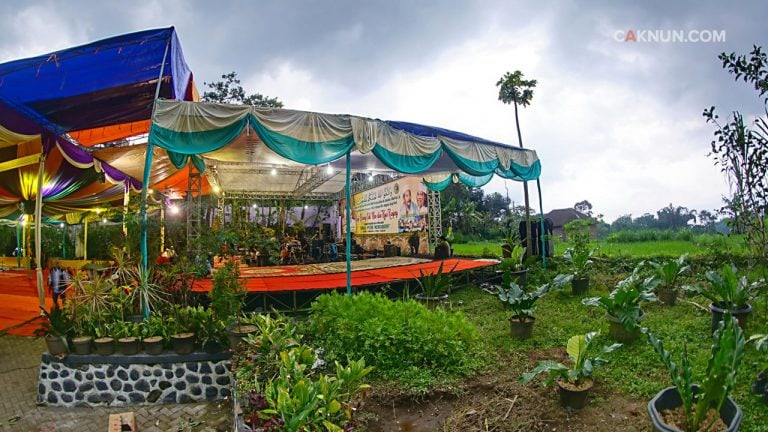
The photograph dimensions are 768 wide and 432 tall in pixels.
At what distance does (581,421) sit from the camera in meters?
2.43

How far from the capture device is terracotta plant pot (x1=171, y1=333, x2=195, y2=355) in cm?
377

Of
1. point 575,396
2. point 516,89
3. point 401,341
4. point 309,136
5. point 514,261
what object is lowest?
point 575,396

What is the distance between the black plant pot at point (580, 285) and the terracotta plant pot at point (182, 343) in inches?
211

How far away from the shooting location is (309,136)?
5086 millimetres

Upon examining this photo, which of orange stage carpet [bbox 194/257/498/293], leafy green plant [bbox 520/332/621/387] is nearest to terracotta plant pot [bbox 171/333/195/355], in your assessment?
orange stage carpet [bbox 194/257/498/293]

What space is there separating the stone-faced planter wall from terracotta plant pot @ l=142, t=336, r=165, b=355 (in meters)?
0.06

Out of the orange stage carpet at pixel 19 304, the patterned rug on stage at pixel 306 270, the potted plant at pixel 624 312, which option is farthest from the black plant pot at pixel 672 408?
the orange stage carpet at pixel 19 304

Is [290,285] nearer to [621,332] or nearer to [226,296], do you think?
[226,296]

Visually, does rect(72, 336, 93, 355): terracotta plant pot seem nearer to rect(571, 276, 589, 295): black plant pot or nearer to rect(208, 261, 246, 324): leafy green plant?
rect(208, 261, 246, 324): leafy green plant

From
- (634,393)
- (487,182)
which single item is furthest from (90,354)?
(487,182)

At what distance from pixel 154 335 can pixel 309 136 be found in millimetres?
2909

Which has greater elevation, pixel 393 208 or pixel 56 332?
pixel 393 208

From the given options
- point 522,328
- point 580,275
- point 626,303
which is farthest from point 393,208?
point 626,303

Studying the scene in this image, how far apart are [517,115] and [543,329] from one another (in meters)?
7.09
